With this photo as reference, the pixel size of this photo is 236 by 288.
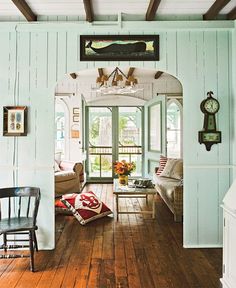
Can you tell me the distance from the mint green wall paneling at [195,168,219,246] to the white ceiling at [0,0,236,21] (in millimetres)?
1968

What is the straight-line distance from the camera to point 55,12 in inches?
143

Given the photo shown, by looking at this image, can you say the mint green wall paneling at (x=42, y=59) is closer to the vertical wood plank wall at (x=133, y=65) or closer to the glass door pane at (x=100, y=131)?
the vertical wood plank wall at (x=133, y=65)

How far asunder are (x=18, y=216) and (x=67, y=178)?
3224mm

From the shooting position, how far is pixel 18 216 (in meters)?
3.49

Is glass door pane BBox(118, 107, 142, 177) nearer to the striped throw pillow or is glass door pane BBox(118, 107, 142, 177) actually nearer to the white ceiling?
the striped throw pillow

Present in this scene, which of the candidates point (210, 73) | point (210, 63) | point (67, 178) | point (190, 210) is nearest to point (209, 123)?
point (210, 73)

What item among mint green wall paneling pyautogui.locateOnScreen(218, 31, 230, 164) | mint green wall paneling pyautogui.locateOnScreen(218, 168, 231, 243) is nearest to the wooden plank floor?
mint green wall paneling pyautogui.locateOnScreen(218, 168, 231, 243)

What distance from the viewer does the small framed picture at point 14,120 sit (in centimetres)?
368

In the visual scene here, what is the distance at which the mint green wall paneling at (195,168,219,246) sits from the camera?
3.76 meters

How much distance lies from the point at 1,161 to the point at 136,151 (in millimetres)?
5303

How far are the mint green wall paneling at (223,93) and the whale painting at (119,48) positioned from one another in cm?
82

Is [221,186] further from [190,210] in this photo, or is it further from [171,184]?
[171,184]

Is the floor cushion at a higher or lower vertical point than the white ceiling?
lower

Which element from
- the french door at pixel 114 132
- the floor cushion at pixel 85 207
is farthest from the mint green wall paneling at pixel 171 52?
the french door at pixel 114 132
